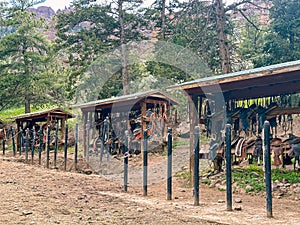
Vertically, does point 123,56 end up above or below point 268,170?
above

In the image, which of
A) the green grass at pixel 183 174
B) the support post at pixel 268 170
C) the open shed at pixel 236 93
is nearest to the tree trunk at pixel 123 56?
the green grass at pixel 183 174

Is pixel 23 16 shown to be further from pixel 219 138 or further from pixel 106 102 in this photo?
pixel 219 138

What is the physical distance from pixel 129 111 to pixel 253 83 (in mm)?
9307

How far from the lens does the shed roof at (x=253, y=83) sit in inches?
280

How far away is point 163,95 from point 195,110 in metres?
6.12

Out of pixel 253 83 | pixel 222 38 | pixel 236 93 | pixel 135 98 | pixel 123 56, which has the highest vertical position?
pixel 123 56

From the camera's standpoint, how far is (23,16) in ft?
91.7

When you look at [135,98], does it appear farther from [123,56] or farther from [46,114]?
[123,56]

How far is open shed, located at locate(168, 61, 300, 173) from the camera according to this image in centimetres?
775

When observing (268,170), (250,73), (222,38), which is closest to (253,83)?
(250,73)

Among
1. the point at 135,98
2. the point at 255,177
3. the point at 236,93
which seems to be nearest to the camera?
the point at 255,177

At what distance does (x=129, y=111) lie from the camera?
17.0 m

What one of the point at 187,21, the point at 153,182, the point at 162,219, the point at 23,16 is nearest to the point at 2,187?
the point at 162,219

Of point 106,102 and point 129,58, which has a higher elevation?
point 129,58
